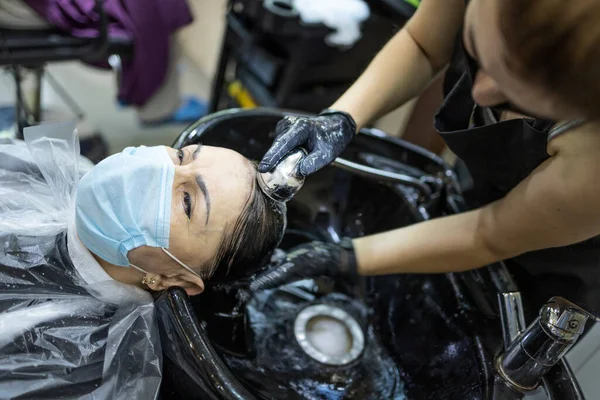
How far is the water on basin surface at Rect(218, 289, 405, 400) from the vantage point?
830mm

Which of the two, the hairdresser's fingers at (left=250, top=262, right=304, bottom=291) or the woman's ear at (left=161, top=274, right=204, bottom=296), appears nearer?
the woman's ear at (left=161, top=274, right=204, bottom=296)

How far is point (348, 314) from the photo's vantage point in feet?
3.27

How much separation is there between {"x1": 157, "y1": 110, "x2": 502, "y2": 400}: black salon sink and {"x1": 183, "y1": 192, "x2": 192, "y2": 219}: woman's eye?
4.8 inches

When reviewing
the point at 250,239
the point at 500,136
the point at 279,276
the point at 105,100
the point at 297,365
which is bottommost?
the point at 105,100

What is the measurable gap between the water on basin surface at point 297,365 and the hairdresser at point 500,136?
0.10 meters

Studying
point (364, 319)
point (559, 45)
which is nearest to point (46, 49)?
point (364, 319)

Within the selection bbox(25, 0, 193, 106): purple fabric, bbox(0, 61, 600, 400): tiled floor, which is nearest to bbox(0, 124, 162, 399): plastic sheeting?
bbox(25, 0, 193, 106): purple fabric

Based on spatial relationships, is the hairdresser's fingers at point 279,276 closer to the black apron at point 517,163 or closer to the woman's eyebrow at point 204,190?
the woman's eyebrow at point 204,190

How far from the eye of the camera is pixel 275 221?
0.83 meters

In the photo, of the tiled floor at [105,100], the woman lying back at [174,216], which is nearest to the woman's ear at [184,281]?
the woman lying back at [174,216]

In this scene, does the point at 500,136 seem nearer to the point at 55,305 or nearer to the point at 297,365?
the point at 297,365

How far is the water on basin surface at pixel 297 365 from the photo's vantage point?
2.72 feet

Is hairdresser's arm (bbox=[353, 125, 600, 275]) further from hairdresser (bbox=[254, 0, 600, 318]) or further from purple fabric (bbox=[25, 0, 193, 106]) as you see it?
purple fabric (bbox=[25, 0, 193, 106])

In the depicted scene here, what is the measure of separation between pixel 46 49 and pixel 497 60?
1.46m
